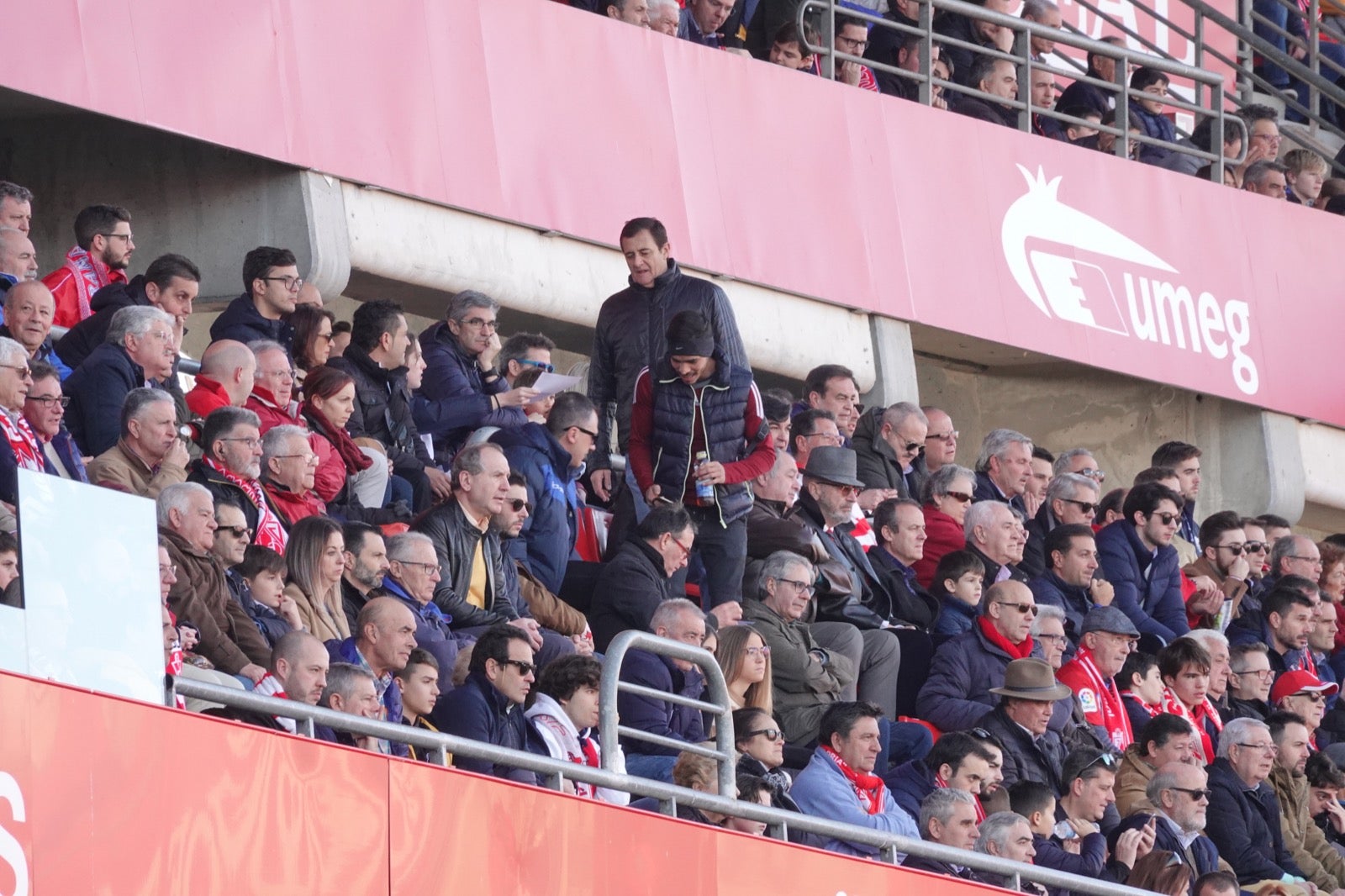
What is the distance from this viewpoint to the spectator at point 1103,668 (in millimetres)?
11180

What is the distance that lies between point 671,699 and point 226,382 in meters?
2.13

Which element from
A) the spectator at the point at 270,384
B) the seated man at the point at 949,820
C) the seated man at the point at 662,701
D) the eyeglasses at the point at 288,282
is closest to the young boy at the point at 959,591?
the seated man at the point at 949,820

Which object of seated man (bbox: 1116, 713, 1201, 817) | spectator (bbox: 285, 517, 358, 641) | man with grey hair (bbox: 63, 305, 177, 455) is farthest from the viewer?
seated man (bbox: 1116, 713, 1201, 817)

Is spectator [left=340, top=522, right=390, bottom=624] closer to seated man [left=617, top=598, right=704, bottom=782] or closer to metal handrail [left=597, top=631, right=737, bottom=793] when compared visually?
seated man [left=617, top=598, right=704, bottom=782]

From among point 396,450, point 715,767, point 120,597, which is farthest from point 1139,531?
point 120,597

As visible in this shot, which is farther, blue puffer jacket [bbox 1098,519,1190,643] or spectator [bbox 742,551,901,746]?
blue puffer jacket [bbox 1098,519,1190,643]

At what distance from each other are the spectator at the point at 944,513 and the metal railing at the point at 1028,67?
2792mm

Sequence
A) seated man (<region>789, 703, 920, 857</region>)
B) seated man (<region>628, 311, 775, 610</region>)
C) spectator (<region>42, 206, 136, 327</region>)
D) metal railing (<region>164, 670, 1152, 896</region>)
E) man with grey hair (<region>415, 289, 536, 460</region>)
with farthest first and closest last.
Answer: man with grey hair (<region>415, 289, 536, 460</region>), seated man (<region>628, 311, 775, 610</region>), spectator (<region>42, 206, 136, 327</region>), seated man (<region>789, 703, 920, 857</region>), metal railing (<region>164, 670, 1152, 896</region>)

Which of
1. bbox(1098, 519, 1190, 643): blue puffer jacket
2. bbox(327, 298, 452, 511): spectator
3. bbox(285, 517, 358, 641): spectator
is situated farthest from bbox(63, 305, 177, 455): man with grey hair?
bbox(1098, 519, 1190, 643): blue puffer jacket

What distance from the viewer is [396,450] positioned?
10.2m

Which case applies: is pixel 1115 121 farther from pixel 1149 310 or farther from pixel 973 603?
pixel 973 603

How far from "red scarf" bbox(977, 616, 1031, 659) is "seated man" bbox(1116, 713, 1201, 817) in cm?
56

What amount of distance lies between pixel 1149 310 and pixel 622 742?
265 inches

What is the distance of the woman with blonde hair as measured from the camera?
28.2 ft
